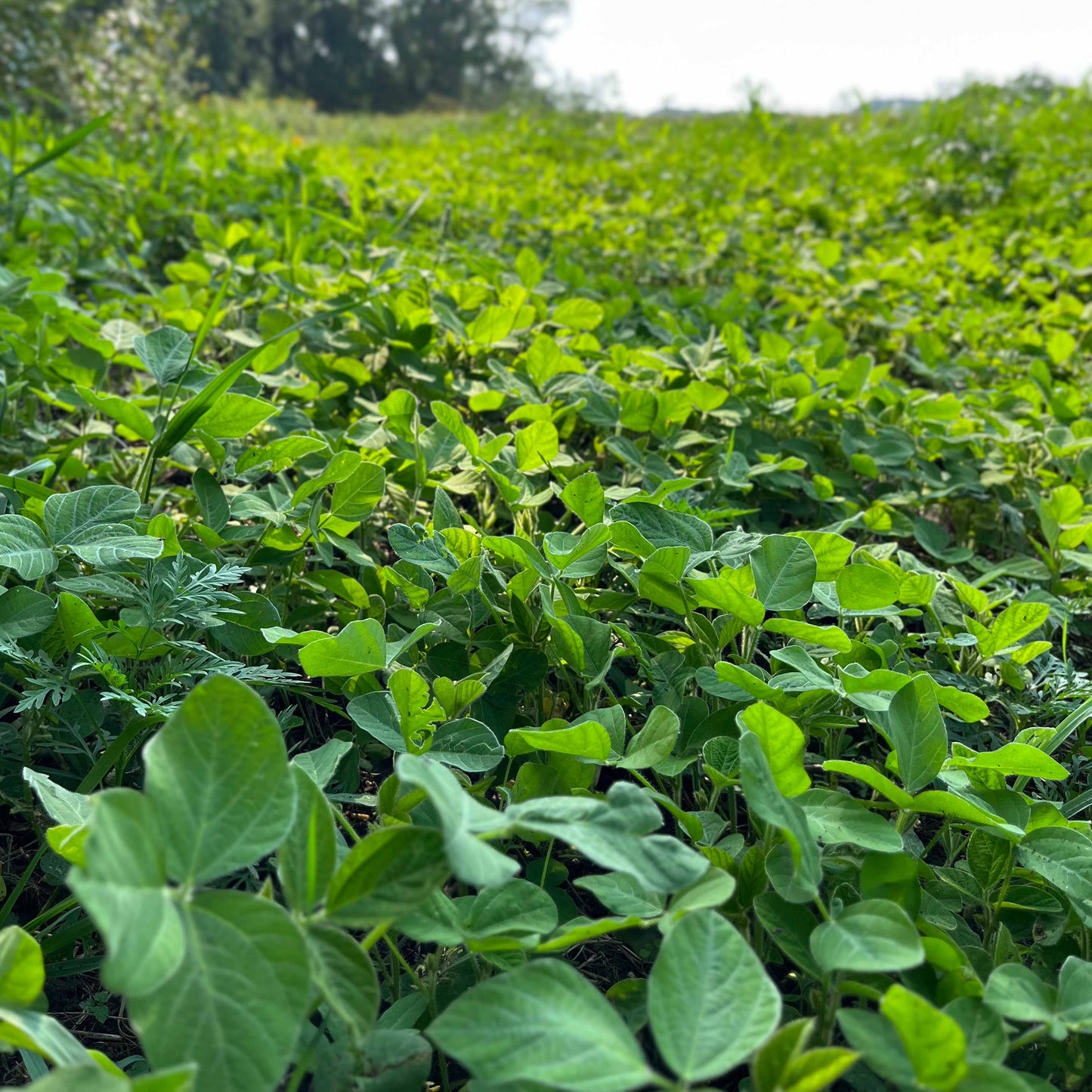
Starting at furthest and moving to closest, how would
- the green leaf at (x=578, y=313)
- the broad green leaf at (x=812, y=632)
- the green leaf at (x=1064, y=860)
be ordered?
the green leaf at (x=578, y=313) → the broad green leaf at (x=812, y=632) → the green leaf at (x=1064, y=860)

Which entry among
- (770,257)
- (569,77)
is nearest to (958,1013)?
(770,257)

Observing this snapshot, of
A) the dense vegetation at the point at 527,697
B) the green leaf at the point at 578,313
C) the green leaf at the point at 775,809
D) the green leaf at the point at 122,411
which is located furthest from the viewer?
the green leaf at the point at 578,313

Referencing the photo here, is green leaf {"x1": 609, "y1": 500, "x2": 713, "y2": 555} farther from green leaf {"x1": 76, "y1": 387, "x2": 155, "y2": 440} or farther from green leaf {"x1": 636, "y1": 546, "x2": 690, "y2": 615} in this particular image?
green leaf {"x1": 76, "y1": 387, "x2": 155, "y2": 440}

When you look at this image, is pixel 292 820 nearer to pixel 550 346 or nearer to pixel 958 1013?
pixel 958 1013

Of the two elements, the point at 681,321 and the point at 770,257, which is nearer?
the point at 681,321

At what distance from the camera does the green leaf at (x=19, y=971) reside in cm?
59

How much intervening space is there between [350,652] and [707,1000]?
0.46m

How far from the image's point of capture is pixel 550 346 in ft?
5.62

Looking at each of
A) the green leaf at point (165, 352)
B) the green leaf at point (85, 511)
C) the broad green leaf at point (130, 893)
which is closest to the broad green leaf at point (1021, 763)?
the broad green leaf at point (130, 893)

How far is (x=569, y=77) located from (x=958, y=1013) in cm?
1308

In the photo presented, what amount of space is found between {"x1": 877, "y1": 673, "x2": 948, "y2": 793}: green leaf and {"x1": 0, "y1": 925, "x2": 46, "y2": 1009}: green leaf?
689 millimetres

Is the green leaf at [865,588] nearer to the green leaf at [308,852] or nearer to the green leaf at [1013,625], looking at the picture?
the green leaf at [1013,625]

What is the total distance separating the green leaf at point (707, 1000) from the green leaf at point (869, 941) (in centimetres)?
8

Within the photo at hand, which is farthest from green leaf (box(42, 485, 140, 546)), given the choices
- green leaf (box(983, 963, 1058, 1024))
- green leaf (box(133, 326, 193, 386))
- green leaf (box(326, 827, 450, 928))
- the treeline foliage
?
the treeline foliage
